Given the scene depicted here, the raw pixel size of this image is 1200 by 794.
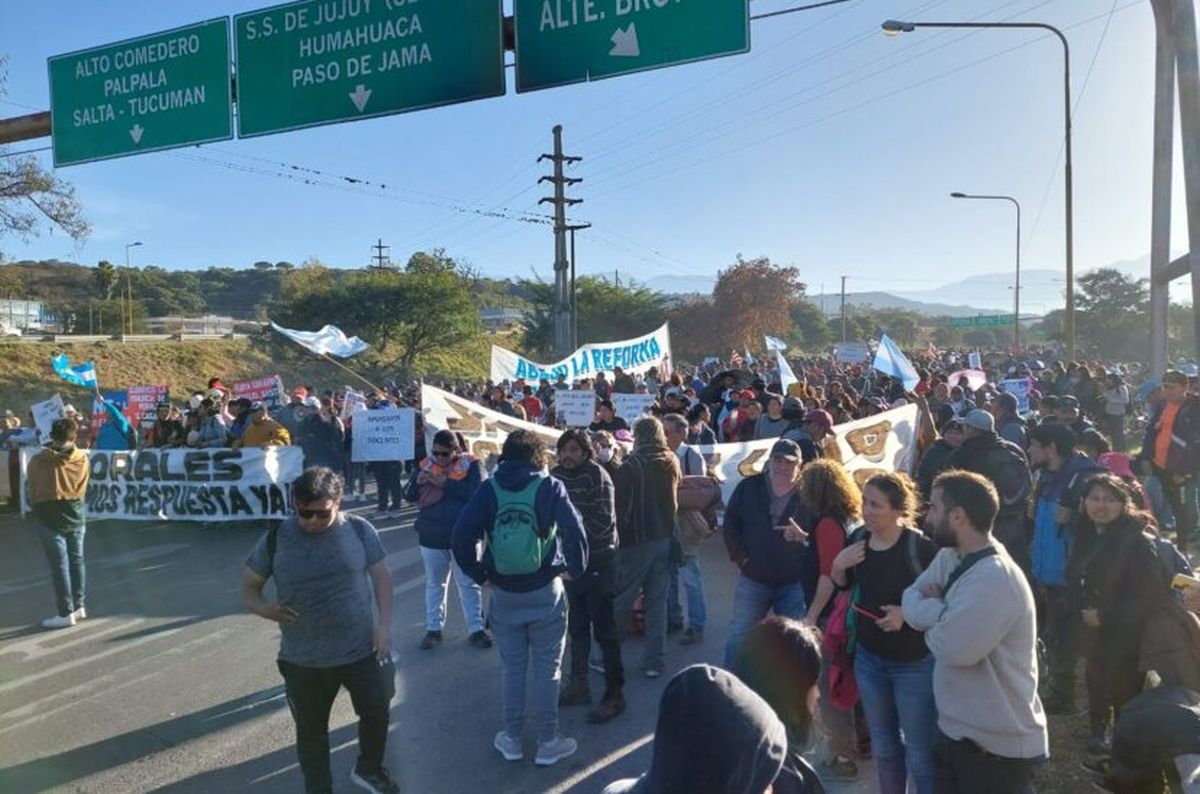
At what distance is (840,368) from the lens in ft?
85.6

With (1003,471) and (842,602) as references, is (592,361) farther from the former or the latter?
(842,602)

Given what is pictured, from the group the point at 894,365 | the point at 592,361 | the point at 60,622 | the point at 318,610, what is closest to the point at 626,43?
the point at 318,610

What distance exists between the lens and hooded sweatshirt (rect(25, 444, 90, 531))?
23.1ft

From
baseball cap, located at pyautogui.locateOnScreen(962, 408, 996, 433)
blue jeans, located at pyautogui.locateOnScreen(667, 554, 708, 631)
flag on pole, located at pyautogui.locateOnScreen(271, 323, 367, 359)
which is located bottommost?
blue jeans, located at pyautogui.locateOnScreen(667, 554, 708, 631)

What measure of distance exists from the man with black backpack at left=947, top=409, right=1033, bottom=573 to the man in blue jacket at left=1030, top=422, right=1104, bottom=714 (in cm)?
10

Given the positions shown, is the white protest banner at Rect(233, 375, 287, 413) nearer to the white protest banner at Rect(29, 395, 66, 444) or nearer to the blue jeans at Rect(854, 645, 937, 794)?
the white protest banner at Rect(29, 395, 66, 444)

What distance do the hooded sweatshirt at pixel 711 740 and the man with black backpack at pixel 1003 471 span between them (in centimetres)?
421

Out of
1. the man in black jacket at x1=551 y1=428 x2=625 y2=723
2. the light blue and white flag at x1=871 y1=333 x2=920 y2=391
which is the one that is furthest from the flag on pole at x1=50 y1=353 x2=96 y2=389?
the light blue and white flag at x1=871 y1=333 x2=920 y2=391

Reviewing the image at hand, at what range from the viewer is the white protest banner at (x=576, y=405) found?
45.7ft

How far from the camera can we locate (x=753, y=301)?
5041cm

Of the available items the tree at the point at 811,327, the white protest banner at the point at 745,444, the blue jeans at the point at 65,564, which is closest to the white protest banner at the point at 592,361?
the white protest banner at the point at 745,444

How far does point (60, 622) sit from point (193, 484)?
10.8 ft

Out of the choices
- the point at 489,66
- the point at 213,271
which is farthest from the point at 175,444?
the point at 213,271

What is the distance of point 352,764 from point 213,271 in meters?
130
